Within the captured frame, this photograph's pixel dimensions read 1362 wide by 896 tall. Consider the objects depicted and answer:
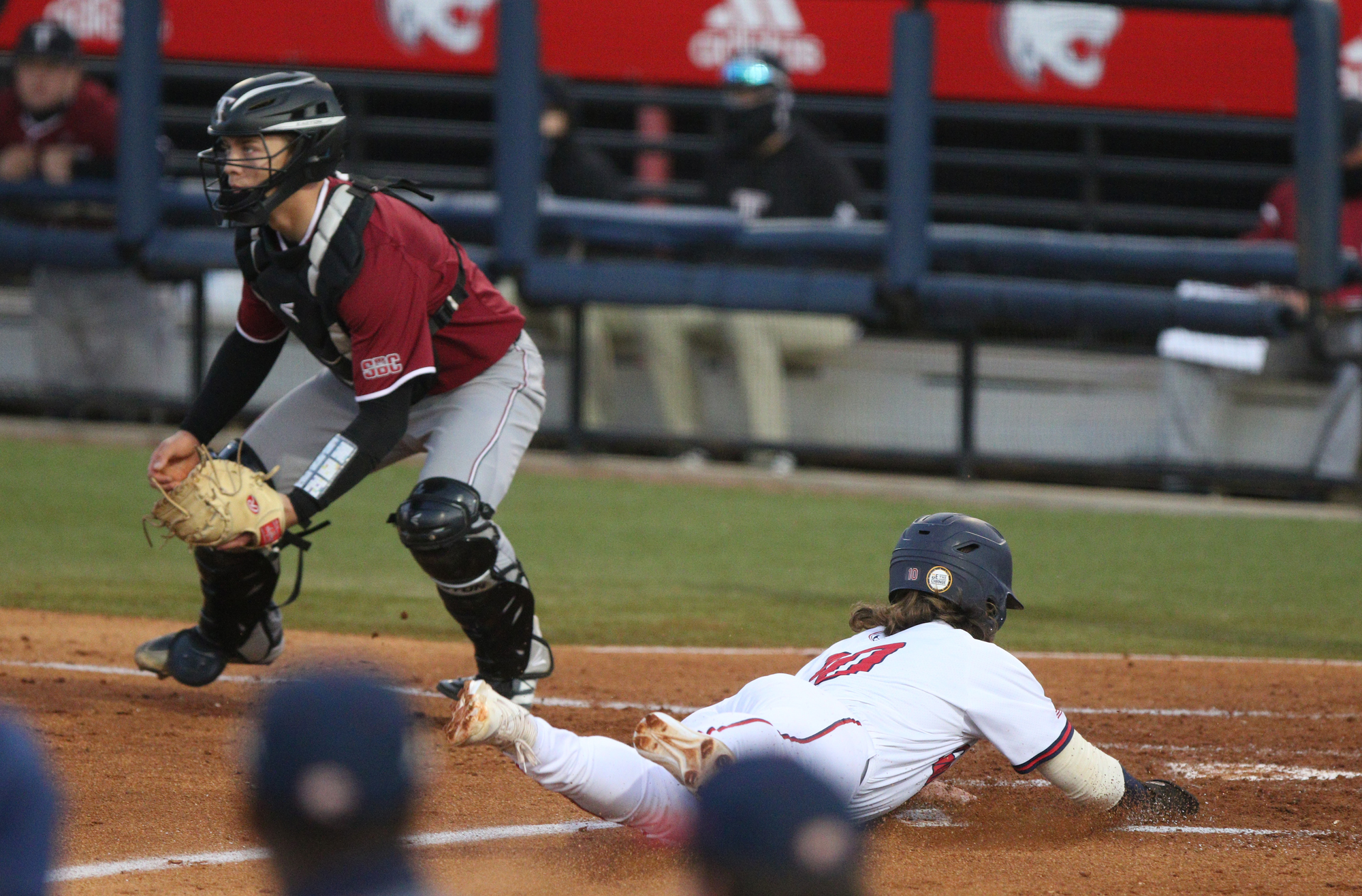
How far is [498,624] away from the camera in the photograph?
431 centimetres

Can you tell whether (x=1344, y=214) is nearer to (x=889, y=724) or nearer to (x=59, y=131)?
(x=889, y=724)

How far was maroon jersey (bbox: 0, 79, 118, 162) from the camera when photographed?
32.2 ft

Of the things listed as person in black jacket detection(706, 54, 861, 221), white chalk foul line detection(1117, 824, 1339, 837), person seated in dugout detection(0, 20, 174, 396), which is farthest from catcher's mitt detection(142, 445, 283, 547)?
person seated in dugout detection(0, 20, 174, 396)

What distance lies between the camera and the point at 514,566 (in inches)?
168

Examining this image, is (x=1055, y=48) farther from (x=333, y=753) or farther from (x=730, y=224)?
(x=333, y=753)

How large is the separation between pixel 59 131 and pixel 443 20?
9.41 feet

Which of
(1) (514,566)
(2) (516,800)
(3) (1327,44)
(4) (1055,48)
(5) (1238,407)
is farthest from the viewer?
(4) (1055,48)

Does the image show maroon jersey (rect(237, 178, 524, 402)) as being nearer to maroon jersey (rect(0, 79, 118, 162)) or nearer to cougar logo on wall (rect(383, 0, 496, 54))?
maroon jersey (rect(0, 79, 118, 162))

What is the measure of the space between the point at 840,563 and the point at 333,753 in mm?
6110

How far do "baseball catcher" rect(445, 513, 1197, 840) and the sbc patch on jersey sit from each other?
1140 millimetres

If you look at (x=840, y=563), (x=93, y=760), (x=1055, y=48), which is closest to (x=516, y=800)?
(x=93, y=760)

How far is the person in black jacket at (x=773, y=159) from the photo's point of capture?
9.51 metres

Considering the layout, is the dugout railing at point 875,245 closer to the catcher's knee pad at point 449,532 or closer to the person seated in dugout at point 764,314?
the person seated in dugout at point 764,314

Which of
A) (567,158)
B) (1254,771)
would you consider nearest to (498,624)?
(1254,771)
